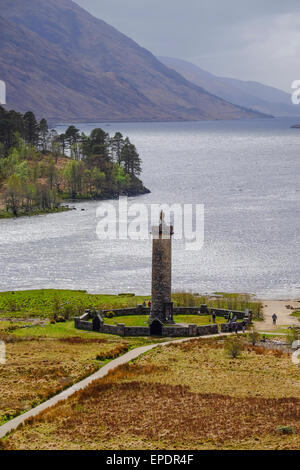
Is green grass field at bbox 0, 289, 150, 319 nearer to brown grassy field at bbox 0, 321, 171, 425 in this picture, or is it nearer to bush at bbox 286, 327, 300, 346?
brown grassy field at bbox 0, 321, 171, 425

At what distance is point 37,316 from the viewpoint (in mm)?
77562

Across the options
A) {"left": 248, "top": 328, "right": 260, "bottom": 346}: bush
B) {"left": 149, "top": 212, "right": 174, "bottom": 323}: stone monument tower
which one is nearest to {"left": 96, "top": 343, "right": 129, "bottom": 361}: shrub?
{"left": 149, "top": 212, "right": 174, "bottom": 323}: stone monument tower

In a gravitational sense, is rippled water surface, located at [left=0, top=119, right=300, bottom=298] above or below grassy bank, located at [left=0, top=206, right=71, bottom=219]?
below

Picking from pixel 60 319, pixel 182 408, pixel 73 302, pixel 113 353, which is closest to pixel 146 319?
pixel 60 319

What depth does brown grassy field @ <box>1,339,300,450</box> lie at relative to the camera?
3894cm

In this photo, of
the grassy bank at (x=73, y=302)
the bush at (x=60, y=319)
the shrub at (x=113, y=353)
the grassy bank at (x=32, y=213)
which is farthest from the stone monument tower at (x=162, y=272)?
the grassy bank at (x=32, y=213)

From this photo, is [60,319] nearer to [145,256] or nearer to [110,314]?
[110,314]

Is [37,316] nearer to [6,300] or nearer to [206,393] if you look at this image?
[6,300]

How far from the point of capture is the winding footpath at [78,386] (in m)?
42.3

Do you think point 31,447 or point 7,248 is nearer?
point 31,447

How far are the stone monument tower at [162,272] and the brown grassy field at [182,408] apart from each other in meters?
9.20

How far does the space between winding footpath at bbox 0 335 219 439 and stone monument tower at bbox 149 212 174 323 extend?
430 centimetres
